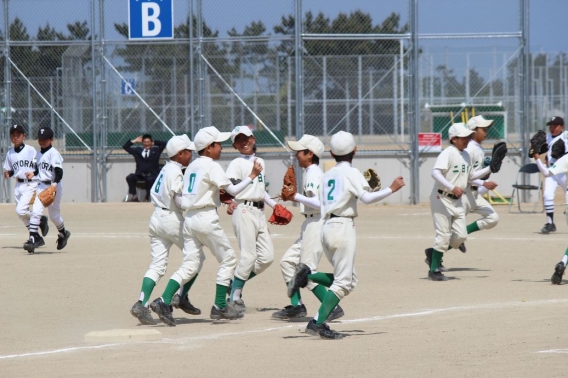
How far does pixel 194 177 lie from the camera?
9367 millimetres

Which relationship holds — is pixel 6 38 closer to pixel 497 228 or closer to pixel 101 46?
pixel 101 46

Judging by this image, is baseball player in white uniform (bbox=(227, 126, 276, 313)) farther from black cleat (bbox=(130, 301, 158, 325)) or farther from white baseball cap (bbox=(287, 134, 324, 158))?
black cleat (bbox=(130, 301, 158, 325))

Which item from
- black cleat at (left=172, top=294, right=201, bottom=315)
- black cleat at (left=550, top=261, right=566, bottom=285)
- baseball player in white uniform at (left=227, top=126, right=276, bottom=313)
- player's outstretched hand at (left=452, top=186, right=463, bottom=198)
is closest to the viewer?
black cleat at (left=172, top=294, right=201, bottom=315)

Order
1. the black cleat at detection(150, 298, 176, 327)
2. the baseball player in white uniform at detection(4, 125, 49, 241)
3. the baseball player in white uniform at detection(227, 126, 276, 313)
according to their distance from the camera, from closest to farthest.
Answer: the black cleat at detection(150, 298, 176, 327) < the baseball player in white uniform at detection(227, 126, 276, 313) < the baseball player in white uniform at detection(4, 125, 49, 241)

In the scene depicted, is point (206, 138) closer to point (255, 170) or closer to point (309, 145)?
point (255, 170)

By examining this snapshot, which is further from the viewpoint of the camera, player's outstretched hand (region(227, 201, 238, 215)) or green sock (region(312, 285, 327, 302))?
player's outstretched hand (region(227, 201, 238, 215))

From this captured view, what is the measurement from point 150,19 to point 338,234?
19088mm

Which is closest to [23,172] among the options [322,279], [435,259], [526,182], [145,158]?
[435,259]

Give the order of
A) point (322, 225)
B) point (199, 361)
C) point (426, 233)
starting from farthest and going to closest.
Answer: point (426, 233) → point (322, 225) → point (199, 361)

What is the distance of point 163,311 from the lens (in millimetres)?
9242

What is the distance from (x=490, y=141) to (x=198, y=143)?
18.8 metres

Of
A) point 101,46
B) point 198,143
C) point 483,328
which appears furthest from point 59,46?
point 483,328

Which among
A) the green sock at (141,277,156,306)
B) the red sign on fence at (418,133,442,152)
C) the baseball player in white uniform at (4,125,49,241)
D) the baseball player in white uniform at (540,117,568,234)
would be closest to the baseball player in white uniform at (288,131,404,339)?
the green sock at (141,277,156,306)

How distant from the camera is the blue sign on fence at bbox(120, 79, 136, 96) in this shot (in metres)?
26.8
